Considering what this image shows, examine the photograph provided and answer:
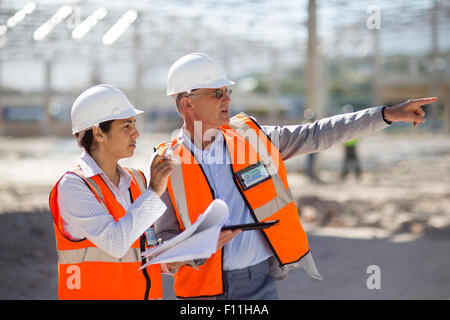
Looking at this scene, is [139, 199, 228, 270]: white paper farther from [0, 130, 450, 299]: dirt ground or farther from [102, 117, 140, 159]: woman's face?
[0, 130, 450, 299]: dirt ground

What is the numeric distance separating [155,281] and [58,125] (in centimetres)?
3558

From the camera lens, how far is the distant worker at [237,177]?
2.49 meters

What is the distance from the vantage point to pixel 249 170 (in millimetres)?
2512

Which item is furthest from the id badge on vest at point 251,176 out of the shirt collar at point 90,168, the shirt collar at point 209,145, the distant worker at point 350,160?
the distant worker at point 350,160

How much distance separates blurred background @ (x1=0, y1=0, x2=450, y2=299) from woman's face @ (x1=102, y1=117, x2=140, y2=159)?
3.43m

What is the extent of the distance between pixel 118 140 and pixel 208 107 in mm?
509

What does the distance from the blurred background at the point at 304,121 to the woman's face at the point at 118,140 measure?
3435 mm

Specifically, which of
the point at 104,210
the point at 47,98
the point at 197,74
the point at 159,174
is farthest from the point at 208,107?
the point at 47,98

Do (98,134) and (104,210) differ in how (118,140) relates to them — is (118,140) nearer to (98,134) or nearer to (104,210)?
A: (98,134)

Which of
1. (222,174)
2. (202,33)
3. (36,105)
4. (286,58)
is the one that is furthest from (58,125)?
(222,174)

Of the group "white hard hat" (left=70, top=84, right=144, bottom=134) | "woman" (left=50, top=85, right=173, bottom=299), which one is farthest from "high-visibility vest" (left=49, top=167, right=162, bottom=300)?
"white hard hat" (left=70, top=84, right=144, bottom=134)

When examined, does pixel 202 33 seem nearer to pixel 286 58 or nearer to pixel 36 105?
pixel 286 58

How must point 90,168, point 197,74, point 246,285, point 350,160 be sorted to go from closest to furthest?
point 90,168 < point 246,285 < point 197,74 < point 350,160

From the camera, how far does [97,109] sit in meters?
2.36
